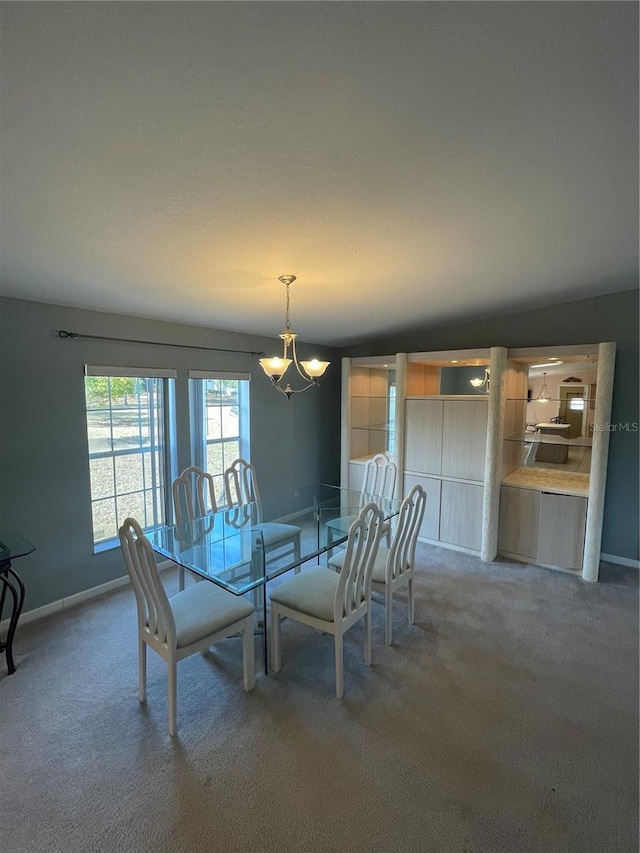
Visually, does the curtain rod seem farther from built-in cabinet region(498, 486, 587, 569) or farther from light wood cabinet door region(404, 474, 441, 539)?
built-in cabinet region(498, 486, 587, 569)

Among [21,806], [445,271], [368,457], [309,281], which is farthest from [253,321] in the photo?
[21,806]

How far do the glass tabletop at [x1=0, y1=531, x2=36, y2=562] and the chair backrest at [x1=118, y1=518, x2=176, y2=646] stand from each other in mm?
929

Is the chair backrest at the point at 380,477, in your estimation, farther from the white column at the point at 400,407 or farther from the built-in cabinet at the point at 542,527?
the built-in cabinet at the point at 542,527

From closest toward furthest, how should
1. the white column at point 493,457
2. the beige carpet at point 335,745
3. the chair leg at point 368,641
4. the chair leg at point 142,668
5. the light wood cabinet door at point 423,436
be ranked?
the beige carpet at point 335,745 → the chair leg at point 142,668 → the chair leg at point 368,641 → the white column at point 493,457 → the light wood cabinet door at point 423,436

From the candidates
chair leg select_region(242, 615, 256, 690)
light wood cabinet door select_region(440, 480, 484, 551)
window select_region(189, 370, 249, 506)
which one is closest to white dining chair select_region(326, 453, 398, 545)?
light wood cabinet door select_region(440, 480, 484, 551)

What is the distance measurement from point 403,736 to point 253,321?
11.0 feet

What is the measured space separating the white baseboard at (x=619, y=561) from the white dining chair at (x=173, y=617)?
11.9ft

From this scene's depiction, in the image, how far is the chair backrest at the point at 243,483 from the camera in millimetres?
3436

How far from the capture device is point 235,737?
6.17 feet

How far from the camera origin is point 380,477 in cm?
385

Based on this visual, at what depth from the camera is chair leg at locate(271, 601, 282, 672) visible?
232cm

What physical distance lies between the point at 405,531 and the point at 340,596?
0.69 metres

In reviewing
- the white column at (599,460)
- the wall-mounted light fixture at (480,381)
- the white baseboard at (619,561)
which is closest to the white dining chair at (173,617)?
the white column at (599,460)

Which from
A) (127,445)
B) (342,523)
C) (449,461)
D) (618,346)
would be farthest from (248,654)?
(618,346)
